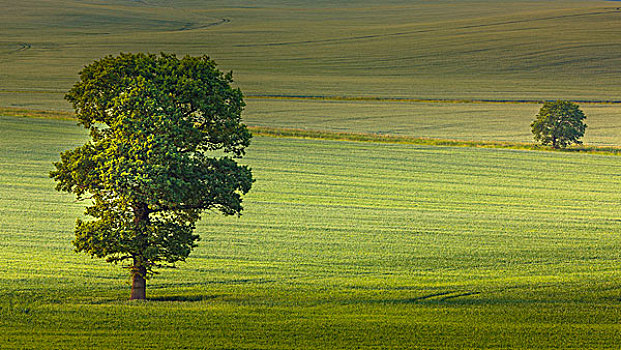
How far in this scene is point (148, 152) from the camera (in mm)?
15094

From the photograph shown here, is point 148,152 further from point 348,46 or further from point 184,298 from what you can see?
point 348,46

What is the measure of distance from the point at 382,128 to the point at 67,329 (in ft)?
151

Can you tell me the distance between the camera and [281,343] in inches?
512

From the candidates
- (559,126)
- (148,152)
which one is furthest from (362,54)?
(148,152)

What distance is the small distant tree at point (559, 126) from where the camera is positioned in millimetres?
50250

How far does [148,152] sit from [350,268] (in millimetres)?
7141

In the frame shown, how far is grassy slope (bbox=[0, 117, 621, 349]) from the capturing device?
1370cm

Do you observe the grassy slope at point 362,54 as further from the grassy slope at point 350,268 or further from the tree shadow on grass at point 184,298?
the tree shadow on grass at point 184,298

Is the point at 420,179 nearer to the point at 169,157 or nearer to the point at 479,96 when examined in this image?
the point at 169,157

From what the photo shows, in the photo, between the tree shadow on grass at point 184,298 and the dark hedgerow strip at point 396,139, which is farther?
the dark hedgerow strip at point 396,139

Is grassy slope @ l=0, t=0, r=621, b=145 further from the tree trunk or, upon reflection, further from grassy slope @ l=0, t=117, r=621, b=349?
the tree trunk

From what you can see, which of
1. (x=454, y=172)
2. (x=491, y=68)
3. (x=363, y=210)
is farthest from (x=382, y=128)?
(x=491, y=68)

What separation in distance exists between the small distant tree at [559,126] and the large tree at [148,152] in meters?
38.0

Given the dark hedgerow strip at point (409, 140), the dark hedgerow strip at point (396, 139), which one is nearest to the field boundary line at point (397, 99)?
the dark hedgerow strip at point (396, 139)
